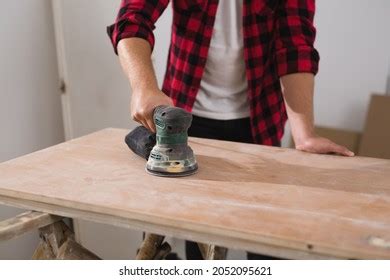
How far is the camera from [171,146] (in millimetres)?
811

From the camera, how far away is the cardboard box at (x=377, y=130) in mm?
1579

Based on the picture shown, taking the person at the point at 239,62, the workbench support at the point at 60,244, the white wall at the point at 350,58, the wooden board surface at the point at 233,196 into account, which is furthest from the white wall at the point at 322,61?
the workbench support at the point at 60,244

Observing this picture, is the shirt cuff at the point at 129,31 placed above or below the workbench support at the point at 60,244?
above

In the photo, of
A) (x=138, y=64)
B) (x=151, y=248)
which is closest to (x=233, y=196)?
(x=151, y=248)

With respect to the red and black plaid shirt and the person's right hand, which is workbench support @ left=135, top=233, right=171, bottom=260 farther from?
the red and black plaid shirt

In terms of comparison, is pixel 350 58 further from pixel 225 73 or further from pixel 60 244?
pixel 60 244

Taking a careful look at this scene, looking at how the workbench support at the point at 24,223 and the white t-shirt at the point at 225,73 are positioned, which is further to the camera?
the white t-shirt at the point at 225,73

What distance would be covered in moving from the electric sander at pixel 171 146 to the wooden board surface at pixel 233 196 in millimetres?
25

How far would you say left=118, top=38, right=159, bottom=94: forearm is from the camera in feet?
3.00

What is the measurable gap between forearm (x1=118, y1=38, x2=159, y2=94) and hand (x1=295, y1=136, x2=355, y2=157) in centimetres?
39

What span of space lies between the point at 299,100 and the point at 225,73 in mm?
227

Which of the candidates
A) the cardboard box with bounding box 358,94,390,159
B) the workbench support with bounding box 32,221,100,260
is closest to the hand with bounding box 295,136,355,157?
the workbench support with bounding box 32,221,100,260

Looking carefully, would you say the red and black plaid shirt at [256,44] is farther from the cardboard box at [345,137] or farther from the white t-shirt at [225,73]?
the cardboard box at [345,137]
